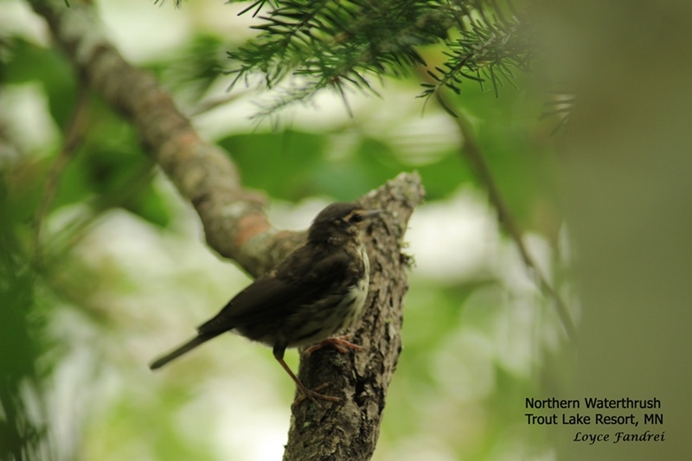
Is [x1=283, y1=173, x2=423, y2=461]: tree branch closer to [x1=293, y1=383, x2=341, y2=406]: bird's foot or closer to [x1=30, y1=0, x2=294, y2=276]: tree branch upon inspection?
[x1=293, y1=383, x2=341, y2=406]: bird's foot

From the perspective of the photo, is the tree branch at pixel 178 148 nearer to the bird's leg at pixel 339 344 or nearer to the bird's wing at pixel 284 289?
the bird's wing at pixel 284 289

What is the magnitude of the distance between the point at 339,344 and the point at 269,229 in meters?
0.80

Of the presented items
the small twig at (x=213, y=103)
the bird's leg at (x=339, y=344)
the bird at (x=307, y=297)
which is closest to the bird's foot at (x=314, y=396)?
the bird's leg at (x=339, y=344)

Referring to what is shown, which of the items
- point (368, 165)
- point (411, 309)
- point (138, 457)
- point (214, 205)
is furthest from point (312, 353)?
point (138, 457)

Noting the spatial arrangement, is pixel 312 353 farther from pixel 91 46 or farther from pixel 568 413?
pixel 91 46

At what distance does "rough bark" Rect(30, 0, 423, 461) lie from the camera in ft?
8.91

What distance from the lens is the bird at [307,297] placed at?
331 centimetres

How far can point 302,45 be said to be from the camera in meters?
1.82

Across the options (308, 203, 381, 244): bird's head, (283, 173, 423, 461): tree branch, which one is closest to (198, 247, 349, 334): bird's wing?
(308, 203, 381, 244): bird's head

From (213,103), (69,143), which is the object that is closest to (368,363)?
(213,103)

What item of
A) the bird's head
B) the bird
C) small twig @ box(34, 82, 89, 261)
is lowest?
the bird

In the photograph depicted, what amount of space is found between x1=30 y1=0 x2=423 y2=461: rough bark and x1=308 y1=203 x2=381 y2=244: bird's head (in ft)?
0.27

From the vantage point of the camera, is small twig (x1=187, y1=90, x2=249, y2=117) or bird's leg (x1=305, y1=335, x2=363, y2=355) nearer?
bird's leg (x1=305, y1=335, x2=363, y2=355)

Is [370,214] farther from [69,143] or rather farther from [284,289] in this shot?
[69,143]
